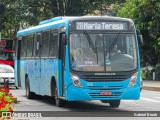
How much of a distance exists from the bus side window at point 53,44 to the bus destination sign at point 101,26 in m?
1.42

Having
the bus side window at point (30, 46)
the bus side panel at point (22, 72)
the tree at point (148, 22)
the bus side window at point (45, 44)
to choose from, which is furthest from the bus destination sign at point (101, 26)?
the tree at point (148, 22)

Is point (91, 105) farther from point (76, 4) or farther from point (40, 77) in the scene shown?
point (76, 4)

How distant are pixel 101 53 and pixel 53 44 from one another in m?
2.41

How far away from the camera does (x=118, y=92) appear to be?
679 inches

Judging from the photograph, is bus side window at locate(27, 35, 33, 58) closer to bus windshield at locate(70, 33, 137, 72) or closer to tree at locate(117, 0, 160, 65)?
bus windshield at locate(70, 33, 137, 72)

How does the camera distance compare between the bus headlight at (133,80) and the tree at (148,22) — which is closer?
the bus headlight at (133,80)

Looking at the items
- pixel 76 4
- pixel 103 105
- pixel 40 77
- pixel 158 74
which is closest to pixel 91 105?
pixel 103 105

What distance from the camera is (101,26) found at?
17812mm

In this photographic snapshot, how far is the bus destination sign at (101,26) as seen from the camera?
17.7 m

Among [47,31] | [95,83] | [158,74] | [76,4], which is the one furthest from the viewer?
[76,4]

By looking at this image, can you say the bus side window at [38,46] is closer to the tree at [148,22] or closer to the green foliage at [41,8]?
the tree at [148,22]

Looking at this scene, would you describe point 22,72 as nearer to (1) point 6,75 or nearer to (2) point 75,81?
(1) point 6,75

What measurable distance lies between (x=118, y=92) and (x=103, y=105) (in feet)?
11.5


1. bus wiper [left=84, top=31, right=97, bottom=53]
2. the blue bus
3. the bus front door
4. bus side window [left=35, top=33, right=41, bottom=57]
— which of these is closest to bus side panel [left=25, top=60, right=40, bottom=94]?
the bus front door
